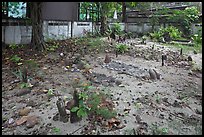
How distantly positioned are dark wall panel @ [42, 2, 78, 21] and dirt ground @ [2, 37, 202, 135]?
404cm

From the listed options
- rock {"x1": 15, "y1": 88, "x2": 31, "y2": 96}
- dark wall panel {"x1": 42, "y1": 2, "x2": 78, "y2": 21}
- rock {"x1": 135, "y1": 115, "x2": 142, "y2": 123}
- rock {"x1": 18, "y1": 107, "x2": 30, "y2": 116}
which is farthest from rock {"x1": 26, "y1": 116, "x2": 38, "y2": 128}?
dark wall panel {"x1": 42, "y1": 2, "x2": 78, "y2": 21}

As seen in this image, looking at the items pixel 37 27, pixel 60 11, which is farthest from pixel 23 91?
pixel 60 11

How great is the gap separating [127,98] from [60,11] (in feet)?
25.0

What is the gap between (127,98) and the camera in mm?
3744

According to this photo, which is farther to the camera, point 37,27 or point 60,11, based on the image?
point 60,11

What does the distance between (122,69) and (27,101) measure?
2.54 meters

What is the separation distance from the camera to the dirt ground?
2854 millimetres

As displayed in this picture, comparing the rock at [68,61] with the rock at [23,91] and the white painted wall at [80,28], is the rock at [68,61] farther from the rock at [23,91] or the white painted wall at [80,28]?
the white painted wall at [80,28]

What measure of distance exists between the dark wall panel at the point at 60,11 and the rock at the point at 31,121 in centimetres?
706

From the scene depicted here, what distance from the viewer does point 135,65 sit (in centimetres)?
601

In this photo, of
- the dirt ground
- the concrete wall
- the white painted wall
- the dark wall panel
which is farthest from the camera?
the white painted wall

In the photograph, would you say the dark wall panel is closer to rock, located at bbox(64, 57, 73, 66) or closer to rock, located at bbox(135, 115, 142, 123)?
rock, located at bbox(64, 57, 73, 66)

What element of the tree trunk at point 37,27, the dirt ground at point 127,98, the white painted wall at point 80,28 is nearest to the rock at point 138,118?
the dirt ground at point 127,98

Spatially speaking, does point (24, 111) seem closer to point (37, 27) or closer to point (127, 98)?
point (127, 98)
